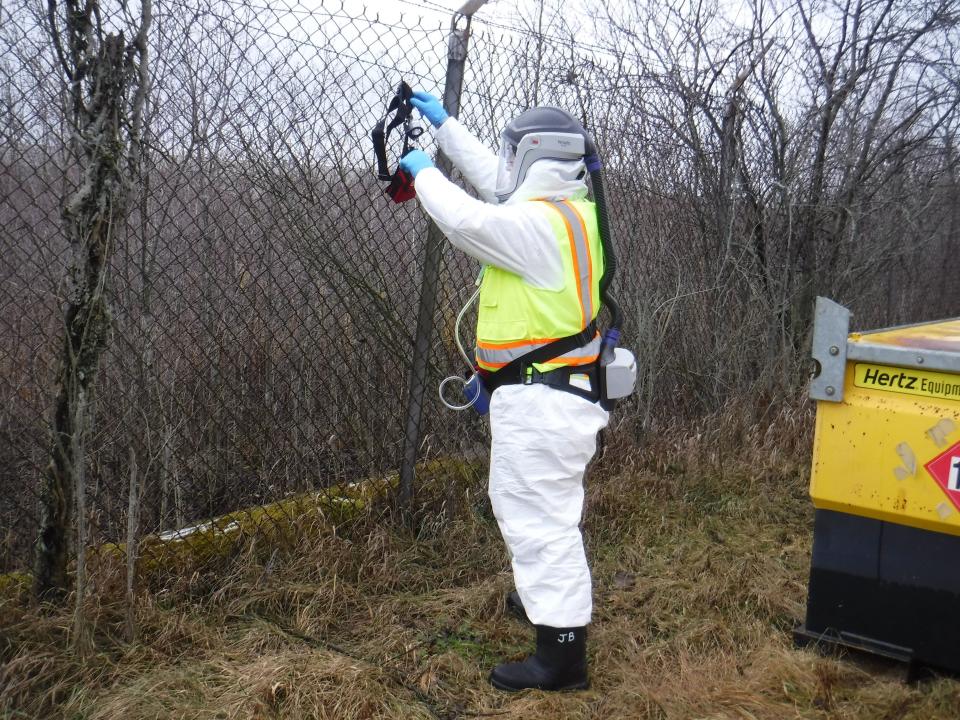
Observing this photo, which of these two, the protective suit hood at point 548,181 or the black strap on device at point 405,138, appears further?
the black strap on device at point 405,138

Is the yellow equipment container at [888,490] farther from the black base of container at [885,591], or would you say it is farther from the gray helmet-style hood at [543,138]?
the gray helmet-style hood at [543,138]

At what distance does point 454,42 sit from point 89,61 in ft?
5.79

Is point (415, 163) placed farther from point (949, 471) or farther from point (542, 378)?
point (949, 471)

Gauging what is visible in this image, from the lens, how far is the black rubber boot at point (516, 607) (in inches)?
143

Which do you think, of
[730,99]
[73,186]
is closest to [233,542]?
[73,186]

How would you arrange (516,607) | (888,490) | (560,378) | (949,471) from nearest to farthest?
(949,471) < (888,490) < (560,378) < (516,607)

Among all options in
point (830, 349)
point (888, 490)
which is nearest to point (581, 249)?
point (830, 349)

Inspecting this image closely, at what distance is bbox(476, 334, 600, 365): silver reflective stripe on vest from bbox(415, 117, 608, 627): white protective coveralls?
0.36 ft

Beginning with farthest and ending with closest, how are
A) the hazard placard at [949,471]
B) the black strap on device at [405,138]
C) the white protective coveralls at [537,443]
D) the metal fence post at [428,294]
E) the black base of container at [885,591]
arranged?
the metal fence post at [428,294]
the black strap on device at [405,138]
the white protective coveralls at [537,443]
the black base of container at [885,591]
the hazard placard at [949,471]

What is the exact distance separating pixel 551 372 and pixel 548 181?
0.67 meters

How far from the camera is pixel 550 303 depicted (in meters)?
3.04

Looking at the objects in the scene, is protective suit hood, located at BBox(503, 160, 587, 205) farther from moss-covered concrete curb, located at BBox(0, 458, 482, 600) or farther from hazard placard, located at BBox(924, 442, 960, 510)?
moss-covered concrete curb, located at BBox(0, 458, 482, 600)

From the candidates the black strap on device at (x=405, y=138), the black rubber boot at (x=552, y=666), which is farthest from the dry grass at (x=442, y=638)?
the black strap on device at (x=405, y=138)

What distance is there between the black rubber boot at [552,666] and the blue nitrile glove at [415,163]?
1645 millimetres
